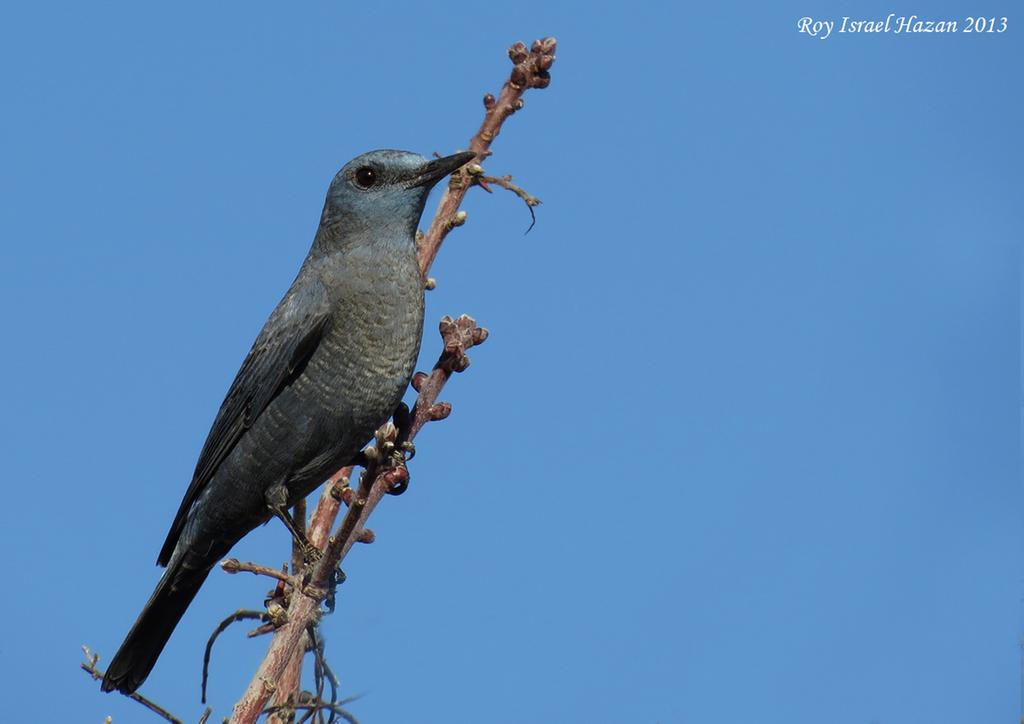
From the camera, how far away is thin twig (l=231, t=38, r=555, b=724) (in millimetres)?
3539

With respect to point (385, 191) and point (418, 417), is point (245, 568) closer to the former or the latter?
point (418, 417)

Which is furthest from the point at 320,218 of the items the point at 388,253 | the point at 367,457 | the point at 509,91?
the point at 367,457

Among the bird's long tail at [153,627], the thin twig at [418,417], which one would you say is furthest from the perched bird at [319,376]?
the thin twig at [418,417]

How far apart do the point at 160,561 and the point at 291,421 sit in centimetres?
122

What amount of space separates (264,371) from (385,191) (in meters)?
1.06

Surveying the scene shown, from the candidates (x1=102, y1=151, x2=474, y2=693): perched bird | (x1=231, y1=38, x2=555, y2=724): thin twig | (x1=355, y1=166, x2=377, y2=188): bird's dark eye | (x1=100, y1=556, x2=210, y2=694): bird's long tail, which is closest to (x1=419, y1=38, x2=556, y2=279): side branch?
(x1=231, y1=38, x2=555, y2=724): thin twig

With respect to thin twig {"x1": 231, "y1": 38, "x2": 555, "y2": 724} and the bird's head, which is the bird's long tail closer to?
thin twig {"x1": 231, "y1": 38, "x2": 555, "y2": 724}

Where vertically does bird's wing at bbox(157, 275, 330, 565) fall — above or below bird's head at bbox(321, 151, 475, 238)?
below

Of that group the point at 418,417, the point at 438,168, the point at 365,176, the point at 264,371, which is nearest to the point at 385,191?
the point at 365,176

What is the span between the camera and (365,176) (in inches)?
228

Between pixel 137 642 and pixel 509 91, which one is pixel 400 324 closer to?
pixel 509 91

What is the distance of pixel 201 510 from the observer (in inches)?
237

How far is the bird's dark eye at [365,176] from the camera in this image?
577cm

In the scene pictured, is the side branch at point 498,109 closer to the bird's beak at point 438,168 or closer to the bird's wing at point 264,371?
the bird's beak at point 438,168
